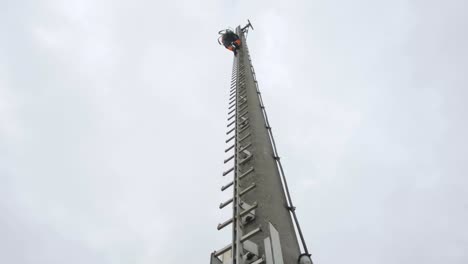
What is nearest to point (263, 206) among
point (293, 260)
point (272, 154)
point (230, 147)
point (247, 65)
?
point (293, 260)

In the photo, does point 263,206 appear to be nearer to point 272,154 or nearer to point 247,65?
point 272,154

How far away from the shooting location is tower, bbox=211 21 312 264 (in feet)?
13.6

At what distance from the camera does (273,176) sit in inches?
247

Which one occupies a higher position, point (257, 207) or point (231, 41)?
point (231, 41)

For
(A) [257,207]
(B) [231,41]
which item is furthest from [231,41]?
(A) [257,207]

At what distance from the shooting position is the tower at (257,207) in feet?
13.6

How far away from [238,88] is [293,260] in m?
7.63

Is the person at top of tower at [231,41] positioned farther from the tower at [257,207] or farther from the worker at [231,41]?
the tower at [257,207]

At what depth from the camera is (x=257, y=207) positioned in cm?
497

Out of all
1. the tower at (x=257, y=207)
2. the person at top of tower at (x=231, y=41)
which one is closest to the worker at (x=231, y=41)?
the person at top of tower at (x=231, y=41)

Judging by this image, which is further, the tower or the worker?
the worker

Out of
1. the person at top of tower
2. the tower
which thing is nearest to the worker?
the person at top of tower

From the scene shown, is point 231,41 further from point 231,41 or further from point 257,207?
point 257,207

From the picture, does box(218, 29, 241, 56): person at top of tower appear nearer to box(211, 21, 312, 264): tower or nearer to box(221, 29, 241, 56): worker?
box(221, 29, 241, 56): worker
